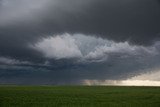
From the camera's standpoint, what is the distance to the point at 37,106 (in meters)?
37.3

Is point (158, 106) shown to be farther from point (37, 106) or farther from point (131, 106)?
point (37, 106)

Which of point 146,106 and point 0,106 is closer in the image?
point 0,106

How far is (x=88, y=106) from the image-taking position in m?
37.6

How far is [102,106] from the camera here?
3831 cm

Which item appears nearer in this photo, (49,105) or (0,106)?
(0,106)

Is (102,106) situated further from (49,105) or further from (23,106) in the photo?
(23,106)

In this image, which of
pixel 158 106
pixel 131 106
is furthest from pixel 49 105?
pixel 158 106

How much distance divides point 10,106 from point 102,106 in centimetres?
1283

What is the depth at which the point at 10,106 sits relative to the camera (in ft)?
121

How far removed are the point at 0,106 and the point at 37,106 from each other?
4.94 metres

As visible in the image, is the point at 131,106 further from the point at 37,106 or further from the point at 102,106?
the point at 37,106

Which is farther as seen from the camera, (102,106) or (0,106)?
(102,106)

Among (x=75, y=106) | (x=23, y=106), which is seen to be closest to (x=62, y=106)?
(x=75, y=106)

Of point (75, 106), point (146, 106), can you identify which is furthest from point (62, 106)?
point (146, 106)
